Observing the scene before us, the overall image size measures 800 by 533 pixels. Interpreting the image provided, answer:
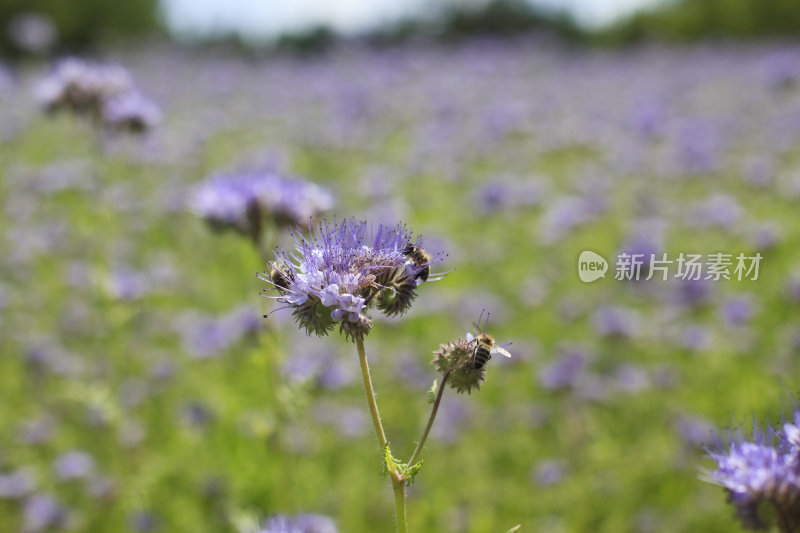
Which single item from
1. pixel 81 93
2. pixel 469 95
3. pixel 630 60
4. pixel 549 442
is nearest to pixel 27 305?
pixel 81 93

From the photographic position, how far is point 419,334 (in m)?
6.55

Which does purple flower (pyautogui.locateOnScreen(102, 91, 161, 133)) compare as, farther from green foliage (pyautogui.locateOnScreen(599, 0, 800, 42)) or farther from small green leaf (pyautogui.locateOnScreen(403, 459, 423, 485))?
green foliage (pyautogui.locateOnScreen(599, 0, 800, 42))

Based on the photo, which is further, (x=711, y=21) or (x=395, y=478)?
(x=711, y=21)

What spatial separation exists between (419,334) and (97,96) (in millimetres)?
3306

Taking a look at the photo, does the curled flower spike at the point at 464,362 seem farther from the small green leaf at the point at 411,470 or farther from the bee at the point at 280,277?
the bee at the point at 280,277

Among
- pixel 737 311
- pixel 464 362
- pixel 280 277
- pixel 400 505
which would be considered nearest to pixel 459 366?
pixel 464 362

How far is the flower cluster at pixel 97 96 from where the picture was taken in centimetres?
417

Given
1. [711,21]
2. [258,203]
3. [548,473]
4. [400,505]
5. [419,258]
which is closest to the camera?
[400,505]

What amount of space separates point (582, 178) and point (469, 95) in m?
5.28

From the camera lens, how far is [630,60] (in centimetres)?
2111

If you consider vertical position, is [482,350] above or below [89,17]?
above

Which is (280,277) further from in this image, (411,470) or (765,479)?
(765,479)

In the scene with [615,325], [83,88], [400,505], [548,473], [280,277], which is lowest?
[548,473]

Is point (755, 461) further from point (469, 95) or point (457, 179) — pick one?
point (469, 95)
